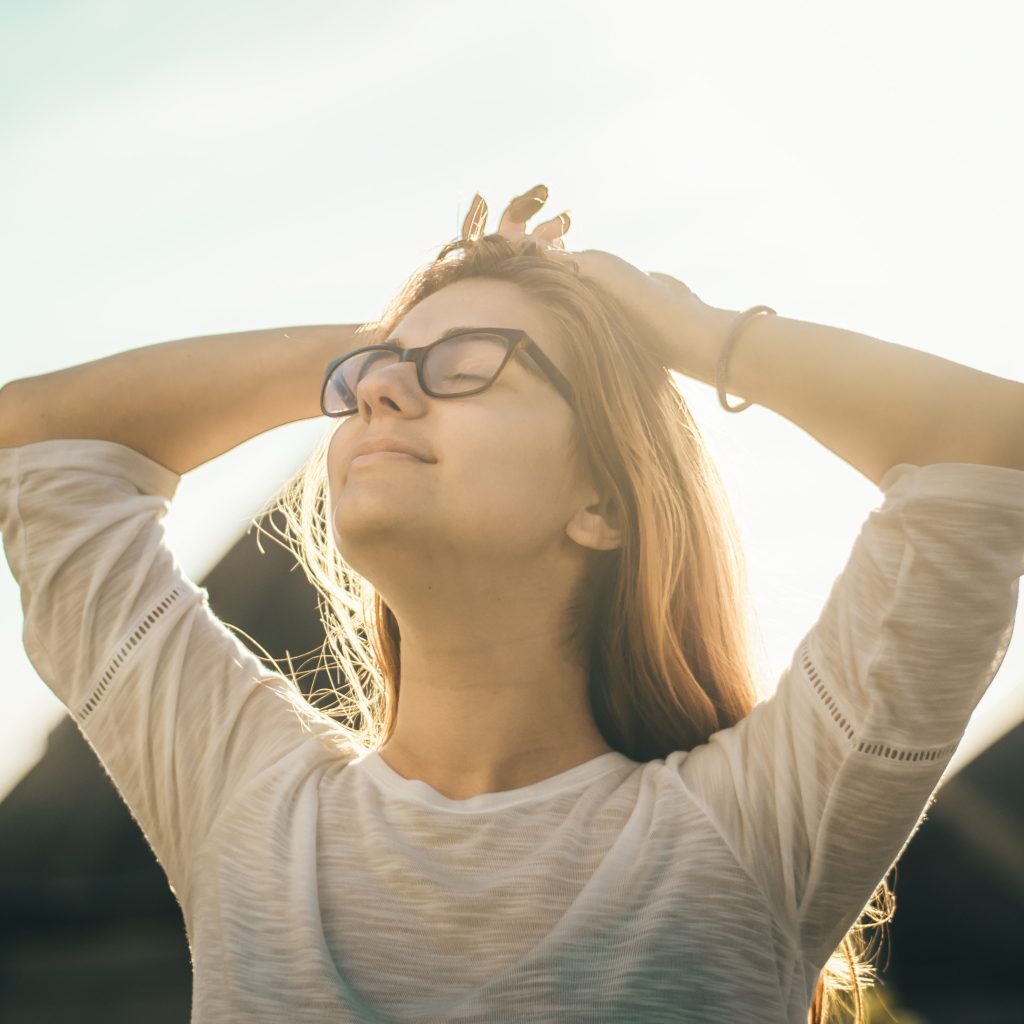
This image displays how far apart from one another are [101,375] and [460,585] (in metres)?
0.94

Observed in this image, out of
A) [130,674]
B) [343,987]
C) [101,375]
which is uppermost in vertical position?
[101,375]

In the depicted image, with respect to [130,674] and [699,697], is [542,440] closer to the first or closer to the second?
[699,697]

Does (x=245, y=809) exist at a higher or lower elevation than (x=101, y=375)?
lower

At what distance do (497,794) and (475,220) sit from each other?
152 cm

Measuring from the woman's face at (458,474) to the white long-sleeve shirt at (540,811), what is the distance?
0.45 m

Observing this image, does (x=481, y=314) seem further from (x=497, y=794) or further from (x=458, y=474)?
(x=497, y=794)

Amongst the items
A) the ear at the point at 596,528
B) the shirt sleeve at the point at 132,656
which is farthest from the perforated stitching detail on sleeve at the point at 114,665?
the ear at the point at 596,528

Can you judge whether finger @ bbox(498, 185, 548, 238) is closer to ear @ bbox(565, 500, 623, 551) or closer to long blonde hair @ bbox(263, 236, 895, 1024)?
long blonde hair @ bbox(263, 236, 895, 1024)

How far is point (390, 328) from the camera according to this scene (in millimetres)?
2678

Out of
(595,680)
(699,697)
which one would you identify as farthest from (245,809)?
(699,697)

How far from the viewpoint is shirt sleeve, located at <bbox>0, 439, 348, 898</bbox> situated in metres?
2.13

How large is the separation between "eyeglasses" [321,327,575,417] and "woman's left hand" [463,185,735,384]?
23 cm

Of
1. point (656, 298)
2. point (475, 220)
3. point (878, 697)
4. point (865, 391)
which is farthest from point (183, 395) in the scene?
point (878, 697)

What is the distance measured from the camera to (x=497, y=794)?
80.6 inches
